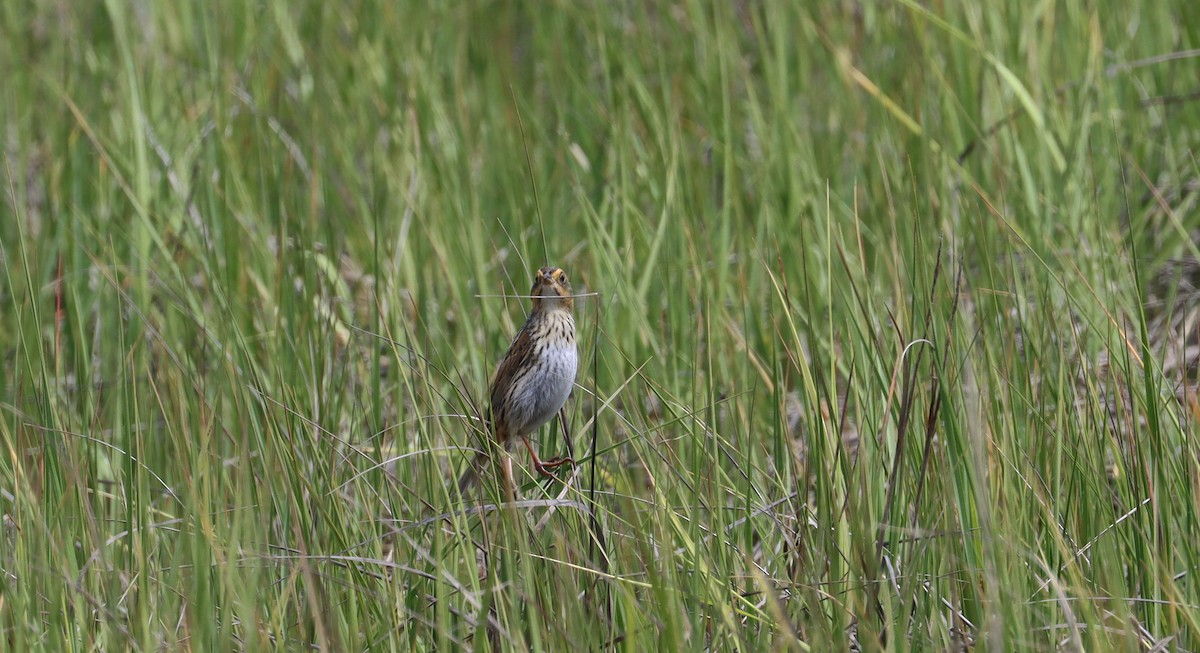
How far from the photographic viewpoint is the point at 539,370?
3213 millimetres

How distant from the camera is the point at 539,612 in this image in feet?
8.63

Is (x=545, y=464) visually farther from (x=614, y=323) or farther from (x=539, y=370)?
(x=614, y=323)

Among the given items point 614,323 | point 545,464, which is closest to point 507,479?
point 545,464

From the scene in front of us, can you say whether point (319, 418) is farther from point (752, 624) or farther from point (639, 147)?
point (639, 147)

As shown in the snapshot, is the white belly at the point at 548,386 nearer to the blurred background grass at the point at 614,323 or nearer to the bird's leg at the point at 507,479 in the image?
the blurred background grass at the point at 614,323

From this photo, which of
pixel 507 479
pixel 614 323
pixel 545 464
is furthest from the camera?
pixel 614 323

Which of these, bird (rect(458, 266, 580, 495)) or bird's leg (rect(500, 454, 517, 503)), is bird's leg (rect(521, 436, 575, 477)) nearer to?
bird (rect(458, 266, 580, 495))

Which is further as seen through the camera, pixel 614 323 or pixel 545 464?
pixel 614 323

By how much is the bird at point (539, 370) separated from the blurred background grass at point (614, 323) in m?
0.09

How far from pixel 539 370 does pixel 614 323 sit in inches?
32.5

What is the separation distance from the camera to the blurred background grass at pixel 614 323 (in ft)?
8.51

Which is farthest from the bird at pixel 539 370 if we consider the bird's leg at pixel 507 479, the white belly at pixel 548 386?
the bird's leg at pixel 507 479

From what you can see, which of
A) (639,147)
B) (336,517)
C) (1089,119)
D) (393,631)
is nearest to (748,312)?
(639,147)

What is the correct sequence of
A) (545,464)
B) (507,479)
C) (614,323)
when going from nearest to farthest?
1. (507,479)
2. (545,464)
3. (614,323)
